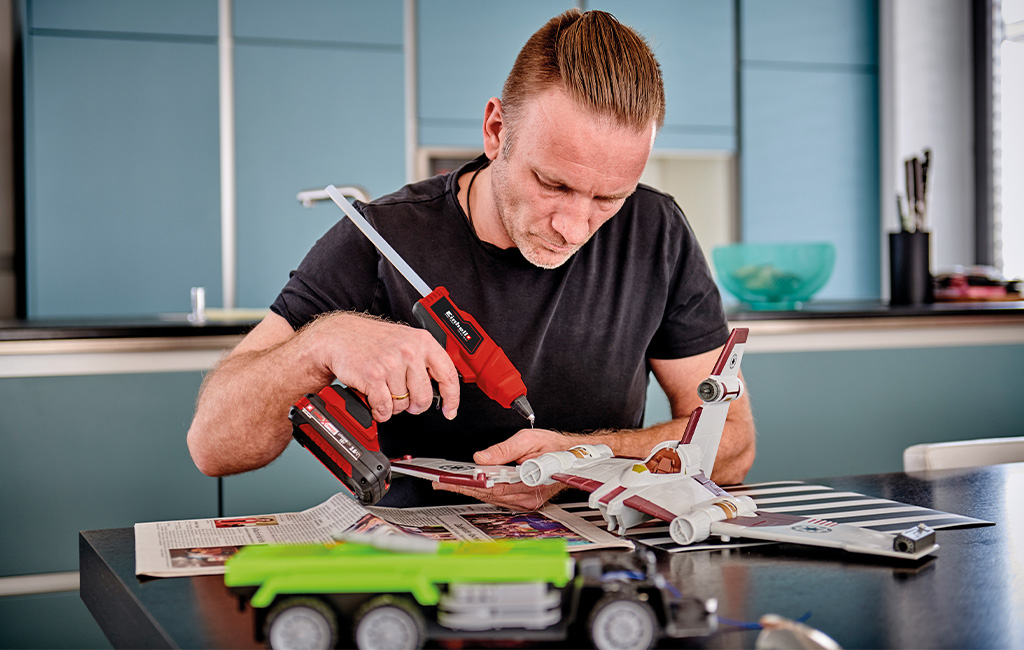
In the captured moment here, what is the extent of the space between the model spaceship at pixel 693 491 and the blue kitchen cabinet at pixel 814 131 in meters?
3.14

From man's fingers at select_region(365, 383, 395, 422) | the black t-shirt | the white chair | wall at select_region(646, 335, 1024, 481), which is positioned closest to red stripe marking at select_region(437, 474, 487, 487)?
man's fingers at select_region(365, 383, 395, 422)

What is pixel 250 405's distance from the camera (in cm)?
125

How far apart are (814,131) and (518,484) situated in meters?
3.55

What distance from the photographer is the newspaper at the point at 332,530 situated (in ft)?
3.02

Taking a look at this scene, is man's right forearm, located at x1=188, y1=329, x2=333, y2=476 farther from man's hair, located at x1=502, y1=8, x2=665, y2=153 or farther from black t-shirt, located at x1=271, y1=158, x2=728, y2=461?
man's hair, located at x1=502, y1=8, x2=665, y2=153

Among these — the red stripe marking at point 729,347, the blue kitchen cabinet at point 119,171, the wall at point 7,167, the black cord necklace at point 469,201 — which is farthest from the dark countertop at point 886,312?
the wall at point 7,167

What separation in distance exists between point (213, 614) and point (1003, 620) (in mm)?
636

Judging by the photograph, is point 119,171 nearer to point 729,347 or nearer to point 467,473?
point 467,473

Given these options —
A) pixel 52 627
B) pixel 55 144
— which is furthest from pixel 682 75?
pixel 52 627

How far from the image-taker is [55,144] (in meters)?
3.38

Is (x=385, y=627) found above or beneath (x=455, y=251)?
beneath

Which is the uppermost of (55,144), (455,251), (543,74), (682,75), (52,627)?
(682,75)

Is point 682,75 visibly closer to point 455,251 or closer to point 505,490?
A: point 455,251

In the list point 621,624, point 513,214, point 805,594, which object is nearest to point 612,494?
point 805,594
